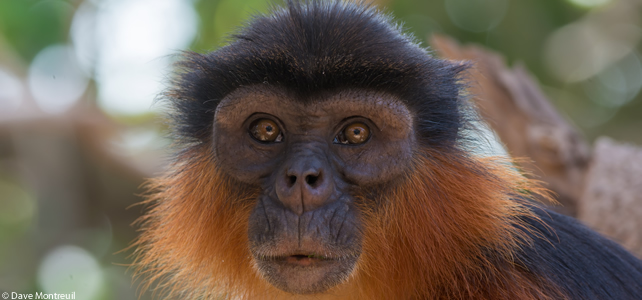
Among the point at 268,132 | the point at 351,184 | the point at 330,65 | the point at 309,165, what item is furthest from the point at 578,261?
the point at 268,132

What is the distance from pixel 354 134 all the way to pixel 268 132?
0.51 meters

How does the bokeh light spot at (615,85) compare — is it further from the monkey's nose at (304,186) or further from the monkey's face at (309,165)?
the monkey's nose at (304,186)

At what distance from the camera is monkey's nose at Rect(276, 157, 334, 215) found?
282 cm

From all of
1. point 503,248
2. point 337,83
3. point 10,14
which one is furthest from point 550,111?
point 10,14

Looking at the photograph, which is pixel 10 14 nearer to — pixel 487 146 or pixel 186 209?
pixel 186 209

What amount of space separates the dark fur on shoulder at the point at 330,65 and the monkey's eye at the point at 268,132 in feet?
0.80

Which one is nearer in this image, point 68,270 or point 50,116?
point 68,270

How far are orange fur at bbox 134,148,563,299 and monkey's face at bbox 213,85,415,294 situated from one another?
0.56 feet

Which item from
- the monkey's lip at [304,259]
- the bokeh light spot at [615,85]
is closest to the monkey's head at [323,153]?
the monkey's lip at [304,259]

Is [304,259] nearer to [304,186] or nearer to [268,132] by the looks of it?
[304,186]

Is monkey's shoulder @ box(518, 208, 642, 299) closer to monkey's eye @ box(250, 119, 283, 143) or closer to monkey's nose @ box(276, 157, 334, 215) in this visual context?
monkey's nose @ box(276, 157, 334, 215)

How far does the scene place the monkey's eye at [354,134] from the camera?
3.14 meters

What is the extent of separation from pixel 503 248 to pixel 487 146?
787mm

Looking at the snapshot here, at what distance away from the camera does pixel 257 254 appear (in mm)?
3045
